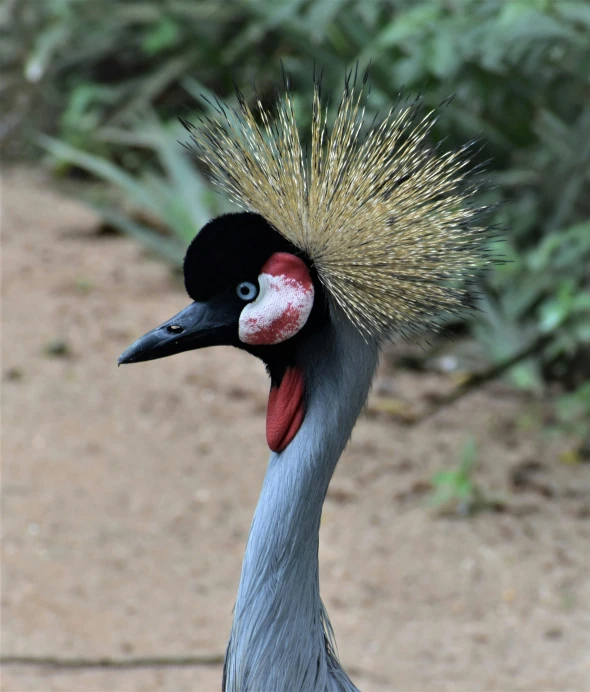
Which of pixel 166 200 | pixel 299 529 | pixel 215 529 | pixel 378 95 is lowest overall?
pixel 215 529

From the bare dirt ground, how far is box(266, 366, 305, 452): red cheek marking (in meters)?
1.15

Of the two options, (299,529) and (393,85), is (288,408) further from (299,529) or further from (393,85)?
(393,85)

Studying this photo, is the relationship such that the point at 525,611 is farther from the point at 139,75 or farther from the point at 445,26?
the point at 139,75

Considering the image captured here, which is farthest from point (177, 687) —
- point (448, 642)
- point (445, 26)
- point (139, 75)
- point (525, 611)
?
point (139, 75)

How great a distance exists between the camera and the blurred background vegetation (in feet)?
9.34

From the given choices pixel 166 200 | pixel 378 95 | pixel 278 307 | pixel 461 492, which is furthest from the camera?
pixel 166 200

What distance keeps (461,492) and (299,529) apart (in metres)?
1.58

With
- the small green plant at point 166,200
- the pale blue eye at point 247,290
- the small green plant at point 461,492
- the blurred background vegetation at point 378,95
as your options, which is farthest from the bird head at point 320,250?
the small green plant at point 166,200

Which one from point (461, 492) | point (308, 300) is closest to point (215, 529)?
point (461, 492)

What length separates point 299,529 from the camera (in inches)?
51.6

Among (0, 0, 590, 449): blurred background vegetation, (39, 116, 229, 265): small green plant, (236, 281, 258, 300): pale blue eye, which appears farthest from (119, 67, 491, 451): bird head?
(39, 116, 229, 265): small green plant

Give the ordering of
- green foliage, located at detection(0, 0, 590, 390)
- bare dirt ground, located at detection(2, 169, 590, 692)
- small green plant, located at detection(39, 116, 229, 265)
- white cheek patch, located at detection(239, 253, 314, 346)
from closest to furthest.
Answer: white cheek patch, located at detection(239, 253, 314, 346) < bare dirt ground, located at detection(2, 169, 590, 692) < green foliage, located at detection(0, 0, 590, 390) < small green plant, located at detection(39, 116, 229, 265)

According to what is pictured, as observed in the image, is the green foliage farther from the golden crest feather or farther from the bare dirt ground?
the bare dirt ground

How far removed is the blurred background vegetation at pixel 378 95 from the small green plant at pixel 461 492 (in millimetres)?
477
